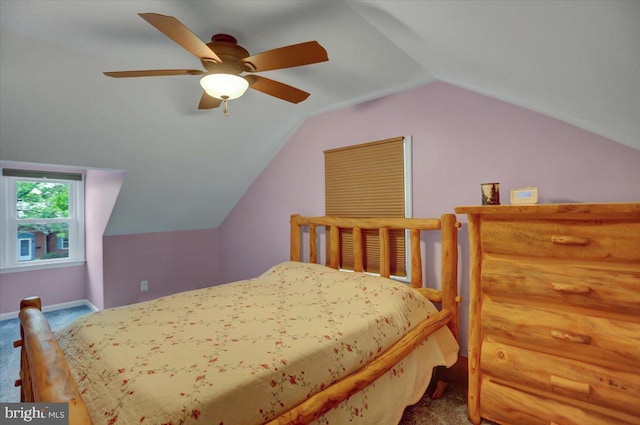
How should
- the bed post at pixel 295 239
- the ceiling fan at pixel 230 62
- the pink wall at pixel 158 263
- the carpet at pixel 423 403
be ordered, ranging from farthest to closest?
the pink wall at pixel 158 263 → the bed post at pixel 295 239 → the carpet at pixel 423 403 → the ceiling fan at pixel 230 62

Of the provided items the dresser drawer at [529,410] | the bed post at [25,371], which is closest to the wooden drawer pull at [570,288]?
the dresser drawer at [529,410]

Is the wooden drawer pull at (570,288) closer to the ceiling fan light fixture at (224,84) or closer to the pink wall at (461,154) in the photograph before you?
the pink wall at (461,154)

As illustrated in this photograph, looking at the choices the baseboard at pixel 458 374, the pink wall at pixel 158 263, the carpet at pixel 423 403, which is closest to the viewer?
the carpet at pixel 423 403

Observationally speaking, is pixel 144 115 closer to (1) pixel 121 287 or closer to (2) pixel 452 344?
(1) pixel 121 287

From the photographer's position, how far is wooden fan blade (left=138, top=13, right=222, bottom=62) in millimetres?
1172

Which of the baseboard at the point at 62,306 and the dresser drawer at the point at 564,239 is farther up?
the dresser drawer at the point at 564,239

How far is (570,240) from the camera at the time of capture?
1.50 m

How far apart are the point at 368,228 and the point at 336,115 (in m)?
1.21

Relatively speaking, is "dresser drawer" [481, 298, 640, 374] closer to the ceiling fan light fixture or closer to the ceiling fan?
the ceiling fan

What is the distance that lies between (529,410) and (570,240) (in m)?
0.91

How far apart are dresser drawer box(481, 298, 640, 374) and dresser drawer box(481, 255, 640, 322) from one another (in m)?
0.05

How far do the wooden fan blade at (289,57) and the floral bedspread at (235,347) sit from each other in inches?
53.9

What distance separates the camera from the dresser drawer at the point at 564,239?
55.2 inches

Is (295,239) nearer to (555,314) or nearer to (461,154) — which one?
(461,154)
